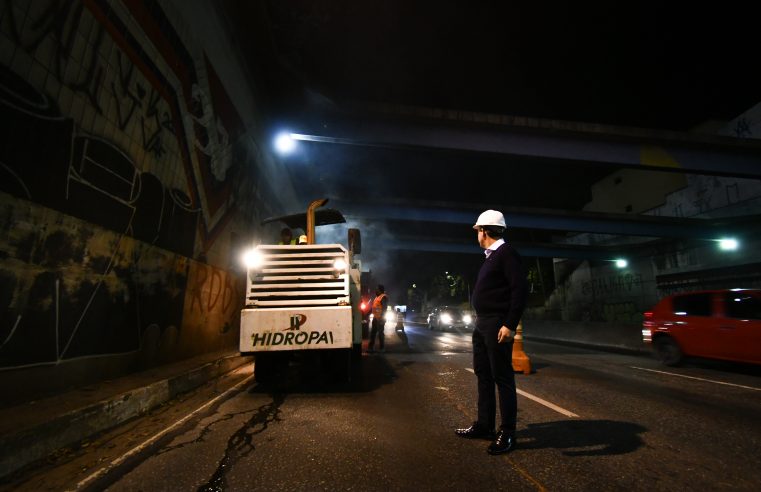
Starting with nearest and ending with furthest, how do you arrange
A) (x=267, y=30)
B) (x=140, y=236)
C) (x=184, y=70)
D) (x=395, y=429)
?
1. (x=395, y=429)
2. (x=140, y=236)
3. (x=184, y=70)
4. (x=267, y=30)

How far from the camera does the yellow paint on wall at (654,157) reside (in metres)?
13.6

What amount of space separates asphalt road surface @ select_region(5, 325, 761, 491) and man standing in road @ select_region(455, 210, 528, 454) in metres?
0.19

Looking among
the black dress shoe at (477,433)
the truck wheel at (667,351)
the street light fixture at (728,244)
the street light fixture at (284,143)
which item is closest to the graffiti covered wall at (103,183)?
the black dress shoe at (477,433)

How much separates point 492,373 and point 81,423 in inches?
152

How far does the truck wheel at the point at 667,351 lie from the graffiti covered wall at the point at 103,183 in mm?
10878

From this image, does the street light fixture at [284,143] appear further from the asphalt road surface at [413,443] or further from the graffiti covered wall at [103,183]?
the asphalt road surface at [413,443]

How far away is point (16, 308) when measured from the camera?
12.3 feet

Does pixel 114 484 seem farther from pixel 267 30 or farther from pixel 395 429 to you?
pixel 267 30

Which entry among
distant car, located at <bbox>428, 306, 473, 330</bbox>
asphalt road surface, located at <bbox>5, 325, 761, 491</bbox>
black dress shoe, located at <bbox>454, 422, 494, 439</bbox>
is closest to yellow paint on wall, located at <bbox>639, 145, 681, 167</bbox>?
asphalt road surface, located at <bbox>5, 325, 761, 491</bbox>

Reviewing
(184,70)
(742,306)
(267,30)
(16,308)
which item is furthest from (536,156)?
(16,308)

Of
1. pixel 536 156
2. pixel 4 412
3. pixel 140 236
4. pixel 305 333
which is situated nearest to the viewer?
pixel 4 412

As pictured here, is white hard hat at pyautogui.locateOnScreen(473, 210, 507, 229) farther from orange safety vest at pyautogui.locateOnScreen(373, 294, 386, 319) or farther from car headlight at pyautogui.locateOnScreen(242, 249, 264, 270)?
orange safety vest at pyautogui.locateOnScreen(373, 294, 386, 319)

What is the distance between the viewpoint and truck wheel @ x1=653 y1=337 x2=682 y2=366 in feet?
28.4

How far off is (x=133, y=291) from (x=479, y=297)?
5.20 m
